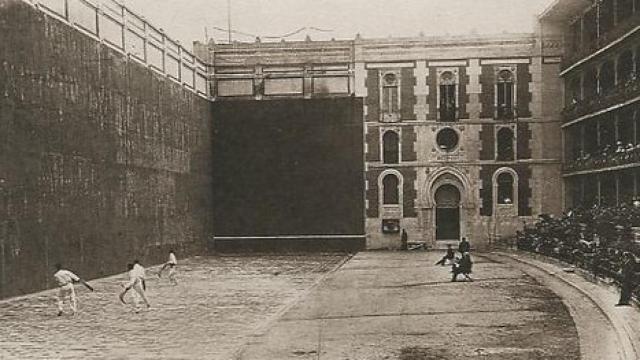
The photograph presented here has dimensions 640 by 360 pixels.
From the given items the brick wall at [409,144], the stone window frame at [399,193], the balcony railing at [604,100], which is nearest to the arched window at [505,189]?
the balcony railing at [604,100]

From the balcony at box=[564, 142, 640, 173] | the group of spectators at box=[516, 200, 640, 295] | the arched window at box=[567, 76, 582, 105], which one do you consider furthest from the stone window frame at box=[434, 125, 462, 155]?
the group of spectators at box=[516, 200, 640, 295]

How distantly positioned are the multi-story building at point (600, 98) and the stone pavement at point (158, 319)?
1316 cm

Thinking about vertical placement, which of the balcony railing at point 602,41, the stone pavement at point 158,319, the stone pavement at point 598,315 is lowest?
the stone pavement at point 158,319

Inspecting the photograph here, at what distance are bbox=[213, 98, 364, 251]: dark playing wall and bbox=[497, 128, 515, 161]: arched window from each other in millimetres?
6851

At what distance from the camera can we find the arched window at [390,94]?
40594mm

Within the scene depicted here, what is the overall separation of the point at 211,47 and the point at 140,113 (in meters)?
12.0

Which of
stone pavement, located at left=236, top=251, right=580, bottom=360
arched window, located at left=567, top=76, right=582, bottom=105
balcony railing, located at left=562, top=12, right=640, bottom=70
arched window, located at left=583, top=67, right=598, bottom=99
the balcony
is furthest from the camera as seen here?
arched window, located at left=567, top=76, right=582, bottom=105

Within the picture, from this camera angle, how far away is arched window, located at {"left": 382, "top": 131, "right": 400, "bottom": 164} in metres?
40.7

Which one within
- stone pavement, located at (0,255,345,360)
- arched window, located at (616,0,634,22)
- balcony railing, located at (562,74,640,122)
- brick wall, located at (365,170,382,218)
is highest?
arched window, located at (616,0,634,22)

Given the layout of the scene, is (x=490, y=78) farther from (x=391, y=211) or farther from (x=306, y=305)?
(x=306, y=305)

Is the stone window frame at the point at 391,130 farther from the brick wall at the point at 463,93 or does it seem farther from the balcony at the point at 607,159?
the balcony at the point at 607,159

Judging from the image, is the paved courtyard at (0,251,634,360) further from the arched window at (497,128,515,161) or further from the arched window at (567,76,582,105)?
the arched window at (497,128,515,161)

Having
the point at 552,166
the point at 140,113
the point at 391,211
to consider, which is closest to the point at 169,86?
the point at 140,113

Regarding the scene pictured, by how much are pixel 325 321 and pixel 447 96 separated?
26.8m
